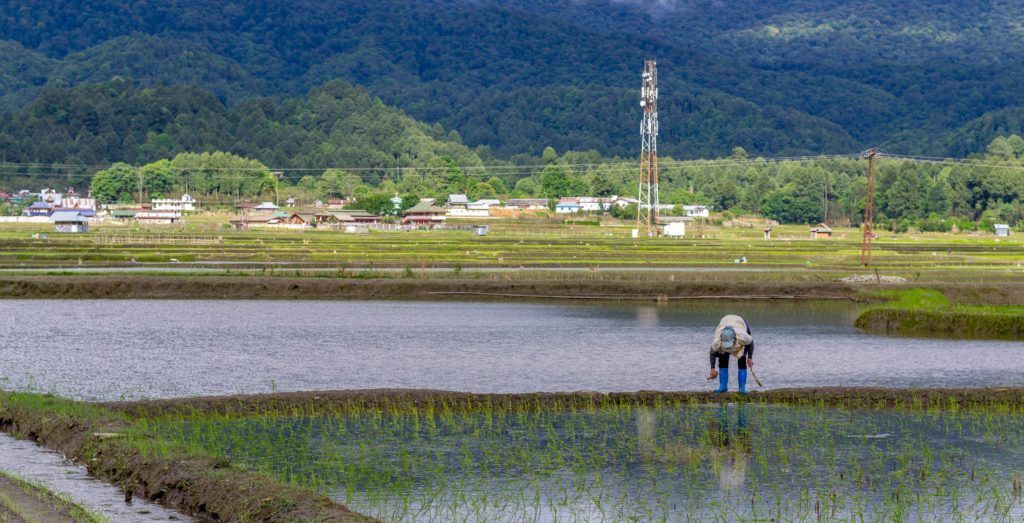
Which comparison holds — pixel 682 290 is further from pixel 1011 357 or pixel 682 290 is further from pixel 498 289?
pixel 1011 357

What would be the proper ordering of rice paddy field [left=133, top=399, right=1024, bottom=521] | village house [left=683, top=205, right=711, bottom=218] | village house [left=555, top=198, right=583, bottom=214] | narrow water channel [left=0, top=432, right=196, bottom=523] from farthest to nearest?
1. village house [left=555, top=198, right=583, bottom=214]
2. village house [left=683, top=205, right=711, bottom=218]
3. rice paddy field [left=133, top=399, right=1024, bottom=521]
4. narrow water channel [left=0, top=432, right=196, bottom=523]

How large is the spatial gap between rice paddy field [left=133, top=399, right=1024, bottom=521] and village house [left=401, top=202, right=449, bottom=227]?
368 ft

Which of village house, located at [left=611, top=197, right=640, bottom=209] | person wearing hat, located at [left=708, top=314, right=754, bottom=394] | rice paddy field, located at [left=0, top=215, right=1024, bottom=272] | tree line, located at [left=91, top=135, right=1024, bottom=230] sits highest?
tree line, located at [left=91, top=135, right=1024, bottom=230]

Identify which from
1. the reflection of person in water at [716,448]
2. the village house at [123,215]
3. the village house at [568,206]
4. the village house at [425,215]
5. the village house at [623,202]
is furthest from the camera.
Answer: the village house at [568,206]

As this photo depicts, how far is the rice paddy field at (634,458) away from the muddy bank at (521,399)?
0.44 ft

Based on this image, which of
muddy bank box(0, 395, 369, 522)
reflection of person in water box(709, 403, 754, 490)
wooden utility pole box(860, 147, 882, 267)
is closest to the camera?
muddy bank box(0, 395, 369, 522)

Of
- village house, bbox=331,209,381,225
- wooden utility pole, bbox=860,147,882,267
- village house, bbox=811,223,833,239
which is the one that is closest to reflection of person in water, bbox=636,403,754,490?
wooden utility pole, bbox=860,147,882,267

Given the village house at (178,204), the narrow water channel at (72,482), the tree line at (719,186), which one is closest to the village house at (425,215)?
the tree line at (719,186)

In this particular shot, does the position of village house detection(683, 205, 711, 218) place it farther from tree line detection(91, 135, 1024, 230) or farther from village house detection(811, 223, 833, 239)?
village house detection(811, 223, 833, 239)

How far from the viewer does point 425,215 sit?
137875mm

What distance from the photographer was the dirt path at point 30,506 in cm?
A: 1326

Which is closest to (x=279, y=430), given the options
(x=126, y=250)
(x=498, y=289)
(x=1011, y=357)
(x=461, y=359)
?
(x=461, y=359)

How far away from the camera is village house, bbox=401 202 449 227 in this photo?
134m

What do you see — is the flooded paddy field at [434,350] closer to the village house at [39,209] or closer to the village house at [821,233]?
the village house at [821,233]
